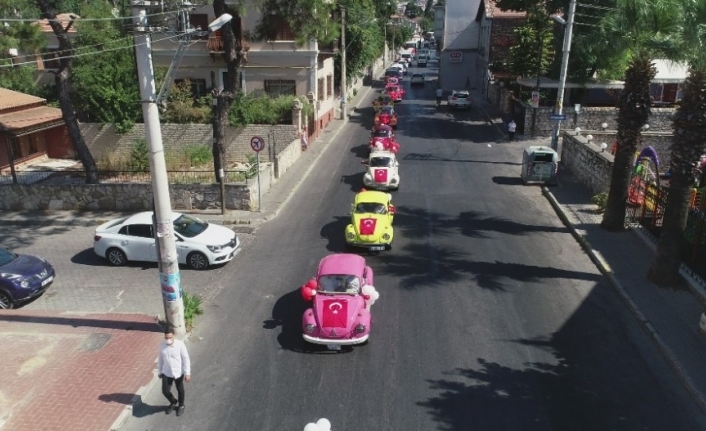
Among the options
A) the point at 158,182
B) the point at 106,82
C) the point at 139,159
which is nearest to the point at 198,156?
the point at 139,159

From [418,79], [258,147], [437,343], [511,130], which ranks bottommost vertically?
[437,343]

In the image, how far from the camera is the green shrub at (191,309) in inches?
524

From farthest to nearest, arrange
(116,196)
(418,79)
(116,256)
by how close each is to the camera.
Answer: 1. (418,79)
2. (116,196)
3. (116,256)

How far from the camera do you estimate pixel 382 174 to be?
23.8m

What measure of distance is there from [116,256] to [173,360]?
803 centimetres

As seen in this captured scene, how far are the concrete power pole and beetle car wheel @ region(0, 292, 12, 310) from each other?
4991 mm

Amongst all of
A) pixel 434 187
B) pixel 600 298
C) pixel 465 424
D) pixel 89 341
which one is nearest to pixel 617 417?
pixel 465 424

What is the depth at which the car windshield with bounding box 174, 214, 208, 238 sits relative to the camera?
54.5ft

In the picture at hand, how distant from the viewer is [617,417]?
32.8ft

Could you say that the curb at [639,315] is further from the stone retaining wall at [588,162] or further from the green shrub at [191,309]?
the green shrub at [191,309]

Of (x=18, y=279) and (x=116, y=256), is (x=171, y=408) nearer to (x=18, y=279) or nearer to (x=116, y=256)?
(x=18, y=279)

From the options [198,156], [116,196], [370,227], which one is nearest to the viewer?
[370,227]

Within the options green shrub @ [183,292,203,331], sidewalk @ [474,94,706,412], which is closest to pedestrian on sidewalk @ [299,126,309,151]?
sidewalk @ [474,94,706,412]

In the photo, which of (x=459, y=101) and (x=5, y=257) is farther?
(x=459, y=101)
